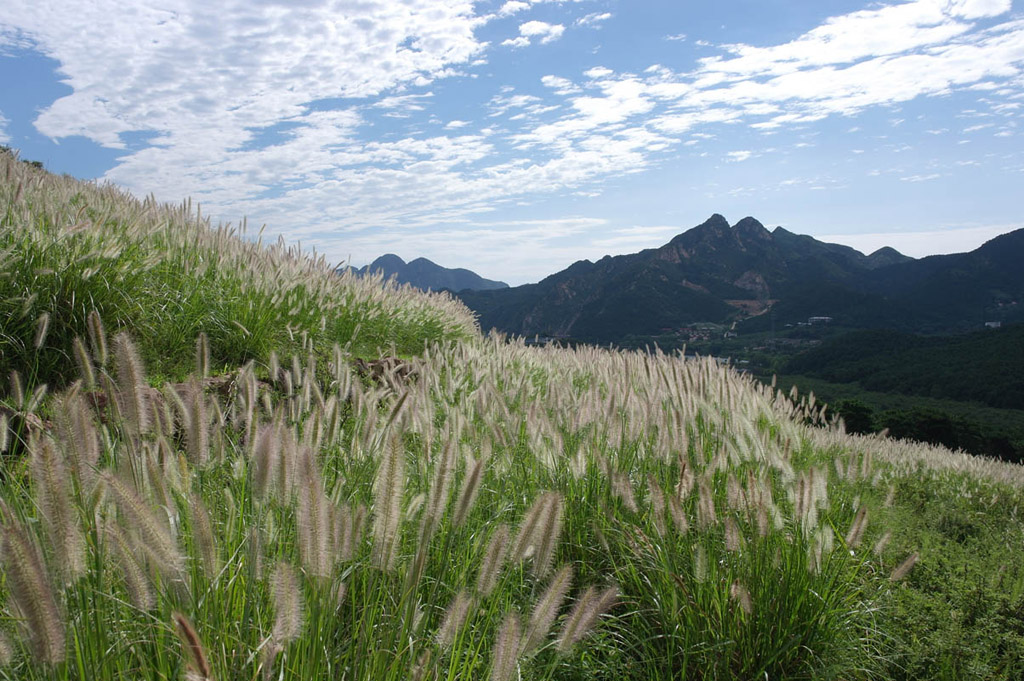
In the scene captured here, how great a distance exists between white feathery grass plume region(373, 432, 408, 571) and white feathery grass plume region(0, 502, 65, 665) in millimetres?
577

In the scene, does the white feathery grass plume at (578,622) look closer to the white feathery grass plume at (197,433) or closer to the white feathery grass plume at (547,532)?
the white feathery grass plume at (547,532)

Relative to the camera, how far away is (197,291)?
512 cm

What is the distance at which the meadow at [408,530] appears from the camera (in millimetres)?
1336

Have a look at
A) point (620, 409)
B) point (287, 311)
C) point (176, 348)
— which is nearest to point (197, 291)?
point (176, 348)

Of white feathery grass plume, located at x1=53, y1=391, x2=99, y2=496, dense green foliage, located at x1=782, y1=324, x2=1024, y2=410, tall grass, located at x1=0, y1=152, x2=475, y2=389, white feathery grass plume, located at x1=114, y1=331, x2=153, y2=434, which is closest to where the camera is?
white feathery grass plume, located at x1=53, y1=391, x2=99, y2=496

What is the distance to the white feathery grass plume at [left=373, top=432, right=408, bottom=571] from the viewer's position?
1.36 meters

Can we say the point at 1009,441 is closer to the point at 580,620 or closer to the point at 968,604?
the point at 968,604

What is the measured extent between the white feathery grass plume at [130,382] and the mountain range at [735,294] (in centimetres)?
11521

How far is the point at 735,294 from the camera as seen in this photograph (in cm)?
16025

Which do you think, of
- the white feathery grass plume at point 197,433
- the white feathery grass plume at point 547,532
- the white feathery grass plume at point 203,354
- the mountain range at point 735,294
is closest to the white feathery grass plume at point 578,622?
the white feathery grass plume at point 547,532

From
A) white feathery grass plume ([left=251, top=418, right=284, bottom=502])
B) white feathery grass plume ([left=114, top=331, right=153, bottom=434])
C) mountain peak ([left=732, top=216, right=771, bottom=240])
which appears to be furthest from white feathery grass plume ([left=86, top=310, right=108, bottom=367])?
mountain peak ([left=732, top=216, right=771, bottom=240])

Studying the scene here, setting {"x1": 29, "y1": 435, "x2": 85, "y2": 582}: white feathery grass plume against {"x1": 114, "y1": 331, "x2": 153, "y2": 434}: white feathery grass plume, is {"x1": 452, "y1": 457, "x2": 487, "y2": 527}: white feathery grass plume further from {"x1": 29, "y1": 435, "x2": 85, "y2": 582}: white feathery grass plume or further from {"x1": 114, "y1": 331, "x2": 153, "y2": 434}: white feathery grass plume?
{"x1": 114, "y1": 331, "x2": 153, "y2": 434}: white feathery grass plume

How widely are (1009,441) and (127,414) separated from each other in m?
42.1

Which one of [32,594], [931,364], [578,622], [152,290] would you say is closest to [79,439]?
[32,594]
